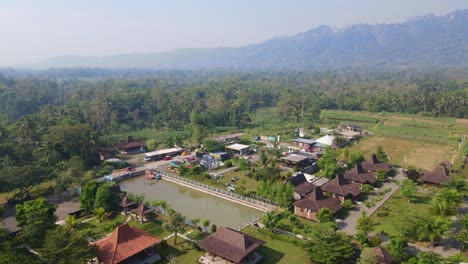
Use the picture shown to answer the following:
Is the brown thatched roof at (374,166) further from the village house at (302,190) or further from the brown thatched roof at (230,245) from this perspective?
the brown thatched roof at (230,245)

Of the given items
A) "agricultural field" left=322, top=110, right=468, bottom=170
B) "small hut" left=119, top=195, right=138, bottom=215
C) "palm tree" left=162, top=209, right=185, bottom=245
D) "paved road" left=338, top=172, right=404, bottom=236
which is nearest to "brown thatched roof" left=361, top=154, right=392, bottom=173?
"paved road" left=338, top=172, right=404, bottom=236

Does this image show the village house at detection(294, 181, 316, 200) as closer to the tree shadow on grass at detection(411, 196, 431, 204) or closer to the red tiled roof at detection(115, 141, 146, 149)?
the tree shadow on grass at detection(411, 196, 431, 204)

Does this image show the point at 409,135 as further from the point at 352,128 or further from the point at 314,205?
the point at 314,205

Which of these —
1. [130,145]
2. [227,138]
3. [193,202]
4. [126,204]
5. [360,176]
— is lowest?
[193,202]

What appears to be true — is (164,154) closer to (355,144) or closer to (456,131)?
(355,144)

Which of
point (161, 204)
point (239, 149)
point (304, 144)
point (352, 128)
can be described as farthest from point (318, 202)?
point (352, 128)

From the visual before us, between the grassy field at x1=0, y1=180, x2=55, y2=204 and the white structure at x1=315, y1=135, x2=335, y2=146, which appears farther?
the white structure at x1=315, y1=135, x2=335, y2=146

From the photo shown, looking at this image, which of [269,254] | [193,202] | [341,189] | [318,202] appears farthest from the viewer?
[193,202]
